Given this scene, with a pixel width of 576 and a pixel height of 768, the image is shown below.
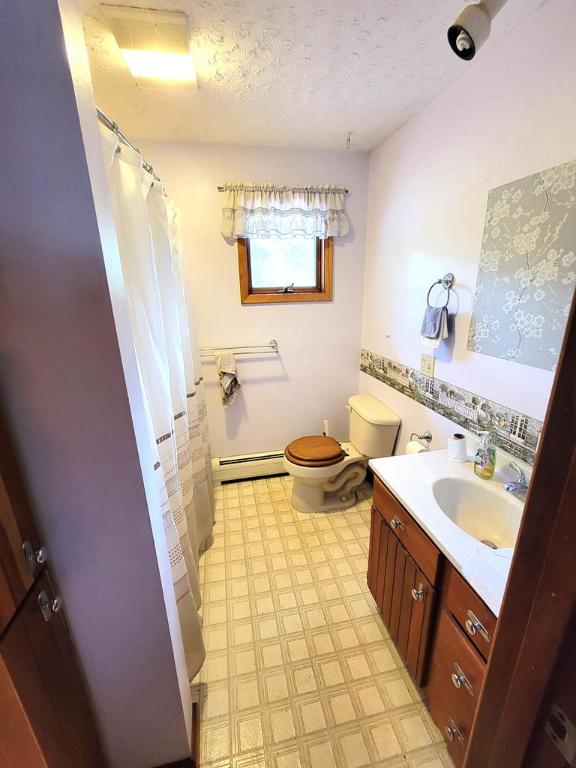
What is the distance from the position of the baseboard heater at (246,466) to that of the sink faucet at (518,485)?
1708 mm

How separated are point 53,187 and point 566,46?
1478mm

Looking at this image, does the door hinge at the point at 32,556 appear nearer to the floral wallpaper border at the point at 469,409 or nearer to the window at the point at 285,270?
the floral wallpaper border at the point at 469,409

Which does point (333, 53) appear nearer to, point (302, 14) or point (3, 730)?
point (302, 14)

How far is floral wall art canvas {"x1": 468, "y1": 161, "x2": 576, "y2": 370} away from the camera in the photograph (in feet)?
3.24

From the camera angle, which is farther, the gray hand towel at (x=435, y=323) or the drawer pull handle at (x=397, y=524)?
the gray hand towel at (x=435, y=323)

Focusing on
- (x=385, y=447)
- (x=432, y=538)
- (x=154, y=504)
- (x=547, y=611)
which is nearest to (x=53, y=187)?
(x=154, y=504)

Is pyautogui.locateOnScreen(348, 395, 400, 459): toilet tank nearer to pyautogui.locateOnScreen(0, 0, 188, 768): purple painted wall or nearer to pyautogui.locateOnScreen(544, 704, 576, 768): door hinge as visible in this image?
pyautogui.locateOnScreen(0, 0, 188, 768): purple painted wall

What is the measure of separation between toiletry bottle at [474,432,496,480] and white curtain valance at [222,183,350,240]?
164 centimetres

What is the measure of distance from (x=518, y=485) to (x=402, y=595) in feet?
1.96

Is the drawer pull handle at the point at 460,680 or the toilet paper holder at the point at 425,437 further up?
the toilet paper holder at the point at 425,437

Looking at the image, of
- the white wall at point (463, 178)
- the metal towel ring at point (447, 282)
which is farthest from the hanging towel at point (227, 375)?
the metal towel ring at point (447, 282)

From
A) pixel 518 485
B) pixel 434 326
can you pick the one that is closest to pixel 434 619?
pixel 518 485

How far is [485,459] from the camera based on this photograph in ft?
3.99

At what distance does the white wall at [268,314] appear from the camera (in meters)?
2.01
